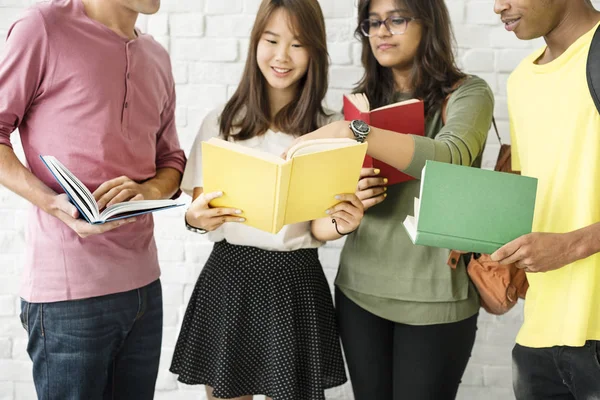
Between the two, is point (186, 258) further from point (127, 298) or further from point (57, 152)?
point (57, 152)

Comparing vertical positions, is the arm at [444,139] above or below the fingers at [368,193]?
above

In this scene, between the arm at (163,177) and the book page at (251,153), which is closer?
the book page at (251,153)

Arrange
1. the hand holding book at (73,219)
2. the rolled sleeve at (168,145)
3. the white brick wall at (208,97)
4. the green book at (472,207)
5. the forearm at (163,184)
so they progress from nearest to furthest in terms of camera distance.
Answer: the green book at (472,207), the hand holding book at (73,219), the forearm at (163,184), the rolled sleeve at (168,145), the white brick wall at (208,97)

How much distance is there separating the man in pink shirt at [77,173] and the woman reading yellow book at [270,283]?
24 cm

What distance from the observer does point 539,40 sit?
248 centimetres

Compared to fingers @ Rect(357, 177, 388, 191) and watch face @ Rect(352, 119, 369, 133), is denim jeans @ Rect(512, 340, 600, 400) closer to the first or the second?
fingers @ Rect(357, 177, 388, 191)

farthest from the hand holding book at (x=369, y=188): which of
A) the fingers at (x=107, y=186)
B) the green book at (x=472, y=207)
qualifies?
the fingers at (x=107, y=186)

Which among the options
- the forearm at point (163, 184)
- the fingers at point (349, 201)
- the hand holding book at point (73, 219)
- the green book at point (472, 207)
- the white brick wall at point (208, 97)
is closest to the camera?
the green book at point (472, 207)

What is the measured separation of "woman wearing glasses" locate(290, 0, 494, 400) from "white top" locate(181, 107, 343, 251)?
0.17 meters

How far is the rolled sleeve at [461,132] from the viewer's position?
161 centimetres

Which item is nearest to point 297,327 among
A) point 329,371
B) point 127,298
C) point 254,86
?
point 329,371

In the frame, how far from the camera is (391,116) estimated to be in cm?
176

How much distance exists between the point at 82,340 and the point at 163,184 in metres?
0.52

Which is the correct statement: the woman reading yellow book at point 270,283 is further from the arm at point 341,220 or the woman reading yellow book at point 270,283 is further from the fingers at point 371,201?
the fingers at point 371,201
